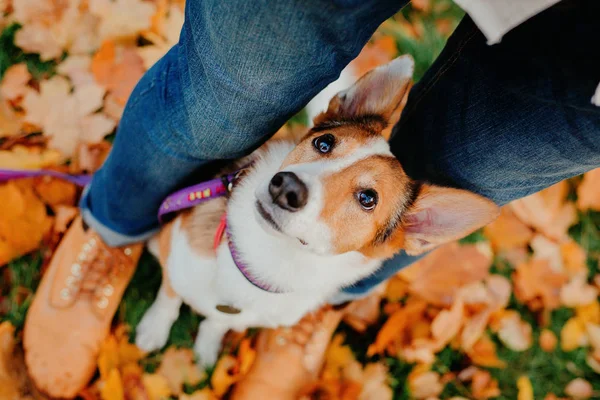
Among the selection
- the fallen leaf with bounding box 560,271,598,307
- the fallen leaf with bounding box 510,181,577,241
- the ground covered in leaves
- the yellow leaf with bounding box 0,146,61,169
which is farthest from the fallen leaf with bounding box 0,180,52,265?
the fallen leaf with bounding box 560,271,598,307

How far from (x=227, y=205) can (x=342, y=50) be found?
3.19ft

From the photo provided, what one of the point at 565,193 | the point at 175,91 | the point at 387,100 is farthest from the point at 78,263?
the point at 565,193

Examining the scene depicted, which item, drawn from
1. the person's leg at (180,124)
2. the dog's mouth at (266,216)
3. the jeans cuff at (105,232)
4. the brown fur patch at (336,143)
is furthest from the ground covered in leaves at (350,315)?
the dog's mouth at (266,216)

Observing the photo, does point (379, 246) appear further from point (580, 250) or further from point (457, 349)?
point (580, 250)

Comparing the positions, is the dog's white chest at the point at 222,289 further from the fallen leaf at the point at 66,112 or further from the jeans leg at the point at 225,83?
the fallen leaf at the point at 66,112

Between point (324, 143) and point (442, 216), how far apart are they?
0.54 metres

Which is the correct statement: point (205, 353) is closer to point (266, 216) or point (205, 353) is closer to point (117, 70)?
point (266, 216)

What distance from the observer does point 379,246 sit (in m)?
1.93

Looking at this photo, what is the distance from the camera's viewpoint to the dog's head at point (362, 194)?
1643 millimetres

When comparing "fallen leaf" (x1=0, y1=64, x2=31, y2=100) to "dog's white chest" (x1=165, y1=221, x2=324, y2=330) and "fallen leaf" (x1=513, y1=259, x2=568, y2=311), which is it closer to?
"dog's white chest" (x1=165, y1=221, x2=324, y2=330)

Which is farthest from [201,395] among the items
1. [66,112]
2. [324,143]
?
[66,112]

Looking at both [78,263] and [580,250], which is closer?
[78,263]

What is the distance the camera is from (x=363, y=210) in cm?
180

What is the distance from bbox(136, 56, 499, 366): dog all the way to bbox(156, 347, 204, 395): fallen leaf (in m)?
0.58
